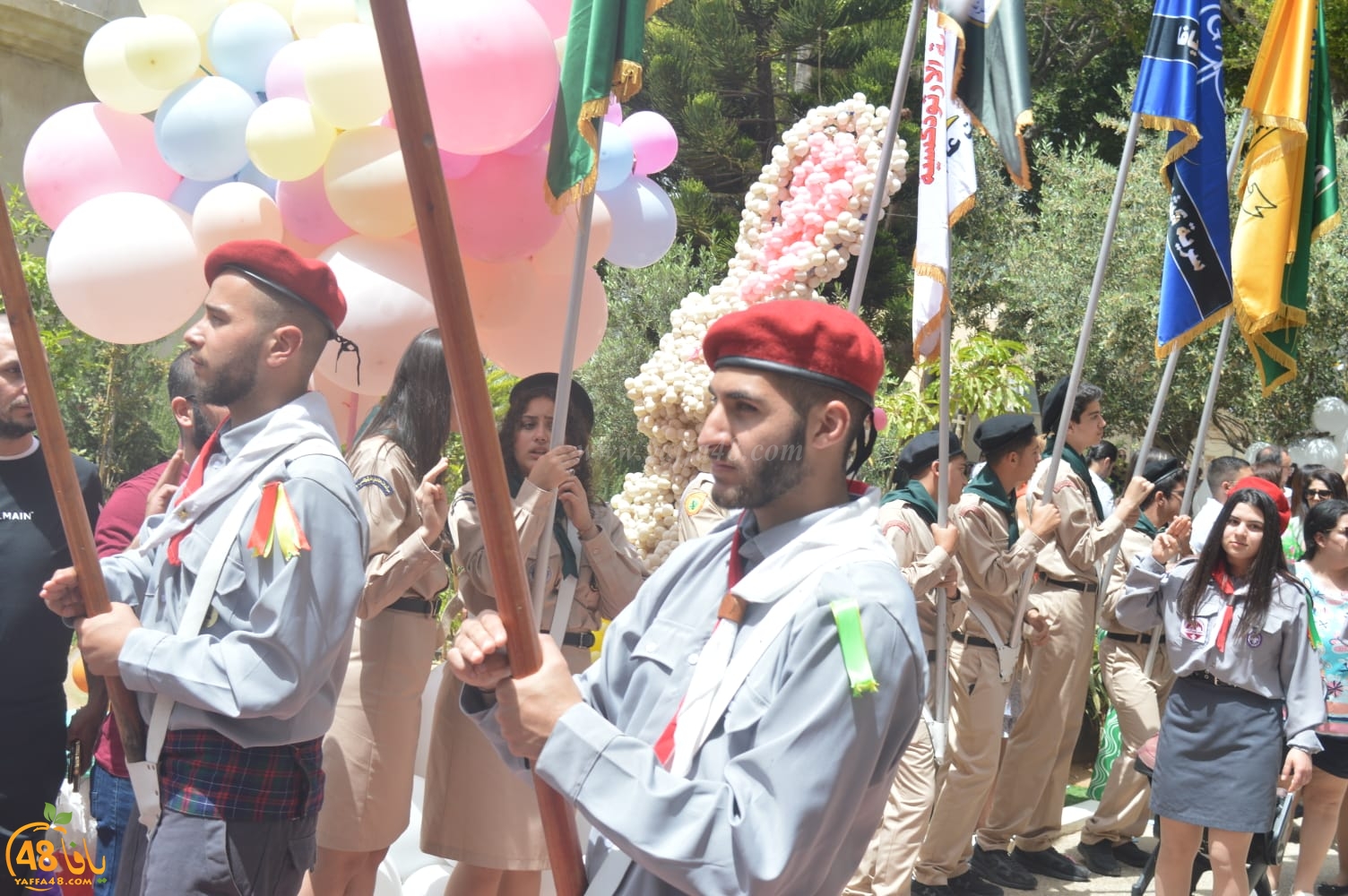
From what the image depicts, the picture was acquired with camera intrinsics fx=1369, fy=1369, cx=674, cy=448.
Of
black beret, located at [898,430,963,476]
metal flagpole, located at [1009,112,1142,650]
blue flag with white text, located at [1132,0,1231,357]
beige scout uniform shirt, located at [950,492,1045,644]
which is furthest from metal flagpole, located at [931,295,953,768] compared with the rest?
blue flag with white text, located at [1132,0,1231,357]

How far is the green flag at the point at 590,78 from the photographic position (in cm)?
395

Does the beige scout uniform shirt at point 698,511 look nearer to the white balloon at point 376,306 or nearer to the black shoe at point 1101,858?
the white balloon at point 376,306

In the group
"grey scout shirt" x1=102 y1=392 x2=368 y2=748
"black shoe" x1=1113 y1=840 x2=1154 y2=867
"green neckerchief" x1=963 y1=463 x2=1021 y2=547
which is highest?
"grey scout shirt" x1=102 y1=392 x2=368 y2=748

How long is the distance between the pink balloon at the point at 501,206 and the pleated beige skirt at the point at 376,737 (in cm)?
128

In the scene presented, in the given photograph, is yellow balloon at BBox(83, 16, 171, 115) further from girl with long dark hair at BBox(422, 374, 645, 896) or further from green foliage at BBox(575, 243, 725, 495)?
green foliage at BBox(575, 243, 725, 495)

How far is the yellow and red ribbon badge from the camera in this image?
8.76 ft

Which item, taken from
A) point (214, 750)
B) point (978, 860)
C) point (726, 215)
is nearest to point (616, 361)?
point (726, 215)

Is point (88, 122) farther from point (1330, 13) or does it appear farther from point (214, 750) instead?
point (1330, 13)

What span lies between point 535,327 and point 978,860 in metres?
3.51

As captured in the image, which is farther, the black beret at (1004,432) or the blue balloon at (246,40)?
the black beret at (1004,432)

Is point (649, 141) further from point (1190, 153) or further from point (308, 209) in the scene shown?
point (1190, 153)

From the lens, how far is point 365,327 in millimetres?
4332

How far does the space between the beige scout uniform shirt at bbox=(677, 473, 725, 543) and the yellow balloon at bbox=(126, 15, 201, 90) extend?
2.26 meters

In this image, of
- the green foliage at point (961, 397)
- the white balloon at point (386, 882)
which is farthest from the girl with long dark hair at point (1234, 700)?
the green foliage at point (961, 397)
